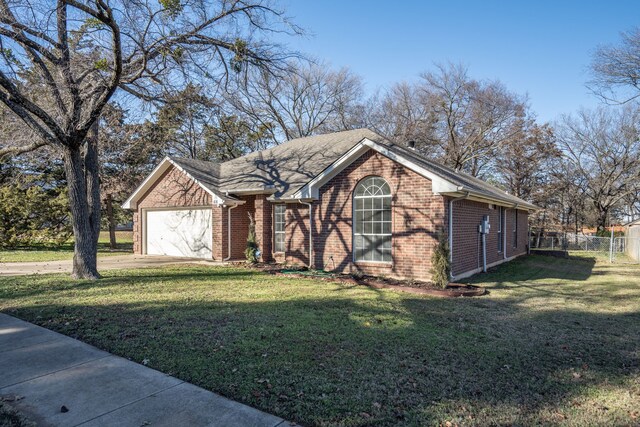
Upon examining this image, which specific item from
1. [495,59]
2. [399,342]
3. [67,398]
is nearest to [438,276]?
[399,342]

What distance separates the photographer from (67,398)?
3.85 metres

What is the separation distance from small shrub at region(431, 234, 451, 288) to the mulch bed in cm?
19

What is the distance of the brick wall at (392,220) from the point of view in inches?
425

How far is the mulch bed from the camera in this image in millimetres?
9391

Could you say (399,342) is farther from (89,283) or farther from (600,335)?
(89,283)

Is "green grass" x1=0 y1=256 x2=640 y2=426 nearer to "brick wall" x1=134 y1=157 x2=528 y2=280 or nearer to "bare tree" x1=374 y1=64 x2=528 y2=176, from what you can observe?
"brick wall" x1=134 y1=157 x2=528 y2=280

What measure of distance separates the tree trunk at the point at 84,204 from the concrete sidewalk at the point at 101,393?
576 cm

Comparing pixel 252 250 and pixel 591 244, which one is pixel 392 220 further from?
pixel 591 244

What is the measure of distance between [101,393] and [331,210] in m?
9.20

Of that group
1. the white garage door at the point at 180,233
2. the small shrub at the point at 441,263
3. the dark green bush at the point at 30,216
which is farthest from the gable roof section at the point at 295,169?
the dark green bush at the point at 30,216

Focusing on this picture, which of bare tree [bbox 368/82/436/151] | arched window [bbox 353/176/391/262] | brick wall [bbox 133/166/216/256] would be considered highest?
bare tree [bbox 368/82/436/151]

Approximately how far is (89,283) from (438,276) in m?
8.78

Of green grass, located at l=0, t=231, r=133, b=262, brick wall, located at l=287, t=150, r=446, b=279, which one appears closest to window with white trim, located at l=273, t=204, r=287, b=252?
brick wall, located at l=287, t=150, r=446, b=279

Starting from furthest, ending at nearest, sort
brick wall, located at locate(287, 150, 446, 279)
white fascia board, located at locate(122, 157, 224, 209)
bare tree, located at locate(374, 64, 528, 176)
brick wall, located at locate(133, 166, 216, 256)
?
bare tree, located at locate(374, 64, 528, 176) → brick wall, located at locate(133, 166, 216, 256) → white fascia board, located at locate(122, 157, 224, 209) → brick wall, located at locate(287, 150, 446, 279)
